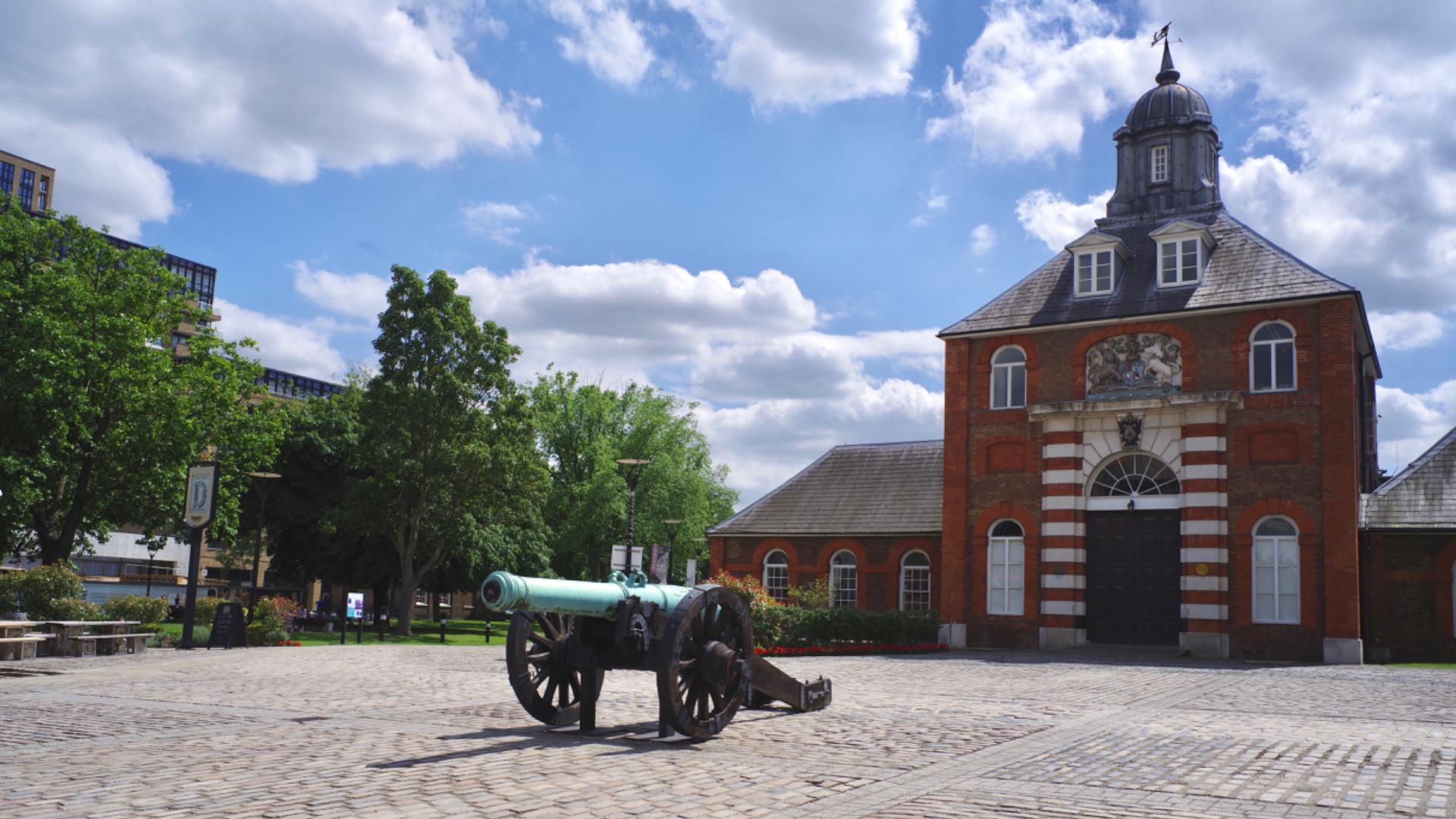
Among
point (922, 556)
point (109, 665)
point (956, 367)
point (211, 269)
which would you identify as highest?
point (211, 269)

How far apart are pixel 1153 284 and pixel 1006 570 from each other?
27.5ft

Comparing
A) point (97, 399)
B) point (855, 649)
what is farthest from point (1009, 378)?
point (97, 399)

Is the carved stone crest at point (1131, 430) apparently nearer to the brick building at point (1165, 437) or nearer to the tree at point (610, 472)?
the brick building at point (1165, 437)

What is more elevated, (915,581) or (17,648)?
(915,581)

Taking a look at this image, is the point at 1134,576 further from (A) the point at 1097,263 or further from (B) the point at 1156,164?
(B) the point at 1156,164

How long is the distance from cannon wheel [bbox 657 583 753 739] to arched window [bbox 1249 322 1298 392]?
2058 centimetres

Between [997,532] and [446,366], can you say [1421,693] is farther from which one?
[446,366]

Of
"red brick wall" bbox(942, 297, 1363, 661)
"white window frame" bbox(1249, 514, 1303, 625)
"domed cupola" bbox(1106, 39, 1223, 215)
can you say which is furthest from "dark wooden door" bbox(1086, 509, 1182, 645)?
"domed cupola" bbox(1106, 39, 1223, 215)

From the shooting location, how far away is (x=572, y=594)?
9.23 meters

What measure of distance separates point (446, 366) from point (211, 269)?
2856 inches

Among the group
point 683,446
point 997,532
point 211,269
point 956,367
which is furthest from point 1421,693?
point 211,269

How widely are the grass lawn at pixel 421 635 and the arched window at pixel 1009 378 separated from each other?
616 inches

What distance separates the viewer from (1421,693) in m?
16.6

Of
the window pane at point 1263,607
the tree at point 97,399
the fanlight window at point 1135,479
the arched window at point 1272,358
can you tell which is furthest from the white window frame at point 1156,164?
the tree at point 97,399
